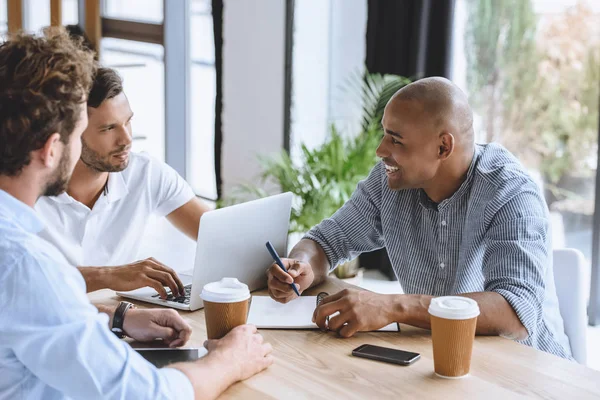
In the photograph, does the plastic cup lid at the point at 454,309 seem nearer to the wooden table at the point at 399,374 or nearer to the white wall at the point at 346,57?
the wooden table at the point at 399,374

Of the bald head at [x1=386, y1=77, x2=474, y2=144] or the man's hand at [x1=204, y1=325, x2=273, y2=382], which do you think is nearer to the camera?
the man's hand at [x1=204, y1=325, x2=273, y2=382]

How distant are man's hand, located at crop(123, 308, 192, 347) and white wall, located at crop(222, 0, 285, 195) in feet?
10.1

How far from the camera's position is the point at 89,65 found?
4.55ft

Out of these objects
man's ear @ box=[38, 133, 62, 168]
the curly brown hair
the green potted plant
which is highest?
the curly brown hair

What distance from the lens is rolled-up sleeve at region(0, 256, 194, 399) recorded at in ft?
3.93

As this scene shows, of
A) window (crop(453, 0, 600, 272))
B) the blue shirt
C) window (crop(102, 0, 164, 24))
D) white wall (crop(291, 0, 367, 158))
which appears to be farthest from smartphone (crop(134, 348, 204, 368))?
window (crop(102, 0, 164, 24))

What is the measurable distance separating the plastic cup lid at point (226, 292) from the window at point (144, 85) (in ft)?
12.9

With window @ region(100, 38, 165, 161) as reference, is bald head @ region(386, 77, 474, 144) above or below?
above

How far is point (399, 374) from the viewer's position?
1.54m

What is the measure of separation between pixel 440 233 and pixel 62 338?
121 cm

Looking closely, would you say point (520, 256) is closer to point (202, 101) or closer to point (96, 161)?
point (96, 161)

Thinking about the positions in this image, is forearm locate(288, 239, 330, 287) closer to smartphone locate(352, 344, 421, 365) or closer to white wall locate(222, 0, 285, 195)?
smartphone locate(352, 344, 421, 365)

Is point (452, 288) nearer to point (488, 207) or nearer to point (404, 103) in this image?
point (488, 207)

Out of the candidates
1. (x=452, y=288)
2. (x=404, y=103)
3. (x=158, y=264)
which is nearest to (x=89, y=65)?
(x=158, y=264)
